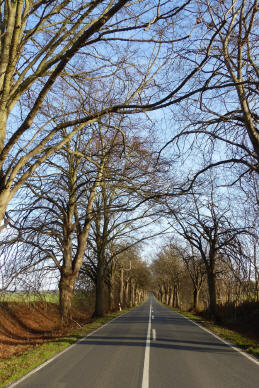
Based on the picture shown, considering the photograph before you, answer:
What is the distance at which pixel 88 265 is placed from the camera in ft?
78.8

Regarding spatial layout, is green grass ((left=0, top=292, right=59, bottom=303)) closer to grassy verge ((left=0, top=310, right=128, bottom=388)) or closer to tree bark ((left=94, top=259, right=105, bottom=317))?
grassy verge ((left=0, top=310, right=128, bottom=388))

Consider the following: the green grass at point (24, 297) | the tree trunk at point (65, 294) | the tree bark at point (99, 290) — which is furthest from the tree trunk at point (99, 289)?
the green grass at point (24, 297)

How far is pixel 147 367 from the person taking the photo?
7105 mm

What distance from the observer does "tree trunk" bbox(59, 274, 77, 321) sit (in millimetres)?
14797

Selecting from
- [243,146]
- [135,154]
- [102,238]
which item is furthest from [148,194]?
[102,238]

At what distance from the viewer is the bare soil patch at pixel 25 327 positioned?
1180cm

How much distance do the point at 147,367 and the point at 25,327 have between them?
12.1 metres

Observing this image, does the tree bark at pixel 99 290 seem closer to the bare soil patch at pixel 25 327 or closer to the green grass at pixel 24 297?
the bare soil patch at pixel 25 327

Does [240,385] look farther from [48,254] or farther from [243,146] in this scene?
[48,254]

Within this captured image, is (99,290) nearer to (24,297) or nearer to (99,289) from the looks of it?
(99,289)

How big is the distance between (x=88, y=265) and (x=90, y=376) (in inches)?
706

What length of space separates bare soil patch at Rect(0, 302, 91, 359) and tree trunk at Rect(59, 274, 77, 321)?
0.53m

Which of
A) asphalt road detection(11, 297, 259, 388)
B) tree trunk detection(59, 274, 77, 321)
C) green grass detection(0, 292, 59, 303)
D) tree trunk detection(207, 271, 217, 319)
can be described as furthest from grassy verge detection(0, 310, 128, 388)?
tree trunk detection(207, 271, 217, 319)

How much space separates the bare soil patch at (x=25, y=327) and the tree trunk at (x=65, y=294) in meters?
0.53
